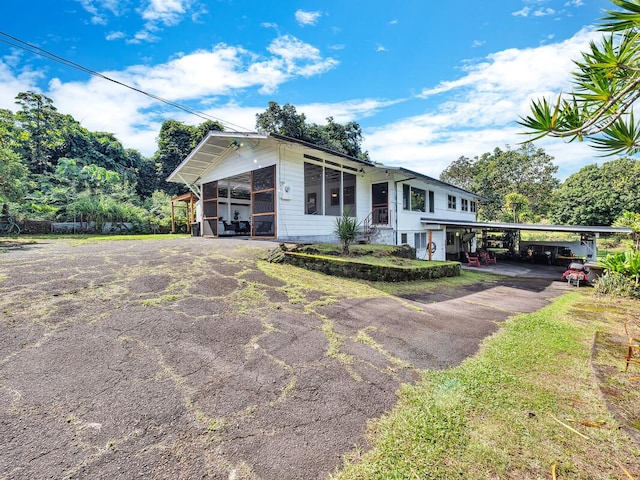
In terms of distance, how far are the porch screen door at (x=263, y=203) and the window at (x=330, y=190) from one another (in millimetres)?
1669

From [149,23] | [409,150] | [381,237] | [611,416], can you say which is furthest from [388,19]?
[409,150]

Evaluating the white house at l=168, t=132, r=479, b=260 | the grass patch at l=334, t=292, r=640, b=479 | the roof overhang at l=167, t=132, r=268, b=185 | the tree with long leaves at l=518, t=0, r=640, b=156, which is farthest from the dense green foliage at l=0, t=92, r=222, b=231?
the tree with long leaves at l=518, t=0, r=640, b=156

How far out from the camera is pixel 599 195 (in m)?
27.9

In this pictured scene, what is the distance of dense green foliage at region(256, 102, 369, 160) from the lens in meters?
25.6

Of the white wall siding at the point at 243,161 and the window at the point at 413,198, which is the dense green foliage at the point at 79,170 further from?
the window at the point at 413,198

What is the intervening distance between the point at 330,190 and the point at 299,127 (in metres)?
13.6

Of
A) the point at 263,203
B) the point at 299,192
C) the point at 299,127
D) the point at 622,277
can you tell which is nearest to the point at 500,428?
the point at 622,277

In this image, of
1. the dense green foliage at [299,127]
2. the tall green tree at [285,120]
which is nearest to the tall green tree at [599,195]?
the dense green foliage at [299,127]

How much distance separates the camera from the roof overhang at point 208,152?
9.91 metres

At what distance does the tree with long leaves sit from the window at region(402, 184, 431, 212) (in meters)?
11.5

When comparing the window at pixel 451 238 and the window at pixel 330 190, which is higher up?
the window at pixel 330 190

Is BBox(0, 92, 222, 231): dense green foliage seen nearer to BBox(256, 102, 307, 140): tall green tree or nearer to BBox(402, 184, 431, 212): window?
BBox(256, 102, 307, 140): tall green tree

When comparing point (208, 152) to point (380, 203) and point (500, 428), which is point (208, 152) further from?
point (500, 428)

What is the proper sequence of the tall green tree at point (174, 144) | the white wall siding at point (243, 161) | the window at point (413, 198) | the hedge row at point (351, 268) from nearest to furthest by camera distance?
the hedge row at point (351, 268) < the white wall siding at point (243, 161) < the window at point (413, 198) < the tall green tree at point (174, 144)
